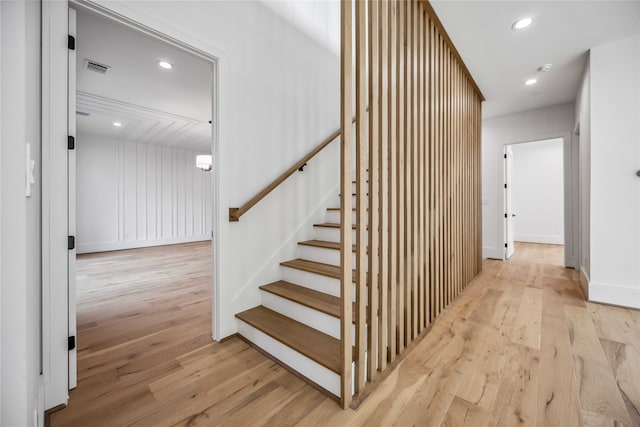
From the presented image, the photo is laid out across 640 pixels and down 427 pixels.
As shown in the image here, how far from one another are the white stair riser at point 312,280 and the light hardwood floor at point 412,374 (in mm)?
631

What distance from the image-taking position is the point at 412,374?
1584 mm

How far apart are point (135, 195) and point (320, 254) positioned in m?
6.20

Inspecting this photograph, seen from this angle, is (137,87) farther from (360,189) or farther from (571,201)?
(571,201)

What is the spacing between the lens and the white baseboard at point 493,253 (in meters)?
4.79

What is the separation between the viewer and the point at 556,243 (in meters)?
6.61

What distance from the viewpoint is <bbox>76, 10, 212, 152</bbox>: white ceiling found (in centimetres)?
259

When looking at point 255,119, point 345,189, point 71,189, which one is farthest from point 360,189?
point 71,189

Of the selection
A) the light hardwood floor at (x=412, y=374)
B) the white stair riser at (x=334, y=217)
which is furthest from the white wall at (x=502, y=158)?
the white stair riser at (x=334, y=217)

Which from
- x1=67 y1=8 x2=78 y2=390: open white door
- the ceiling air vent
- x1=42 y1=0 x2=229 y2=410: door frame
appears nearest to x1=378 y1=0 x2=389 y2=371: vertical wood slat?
x1=42 y1=0 x2=229 y2=410: door frame

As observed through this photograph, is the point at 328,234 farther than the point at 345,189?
Yes

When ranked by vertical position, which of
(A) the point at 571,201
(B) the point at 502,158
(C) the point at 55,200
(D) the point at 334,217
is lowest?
(D) the point at 334,217

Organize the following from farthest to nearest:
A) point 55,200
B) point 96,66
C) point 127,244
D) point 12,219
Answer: point 127,244 → point 96,66 → point 55,200 → point 12,219

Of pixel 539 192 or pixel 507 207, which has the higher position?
pixel 539 192

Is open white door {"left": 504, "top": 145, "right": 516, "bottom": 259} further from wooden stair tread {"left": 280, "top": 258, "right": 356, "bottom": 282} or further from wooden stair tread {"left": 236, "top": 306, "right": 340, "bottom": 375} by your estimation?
wooden stair tread {"left": 236, "top": 306, "right": 340, "bottom": 375}
